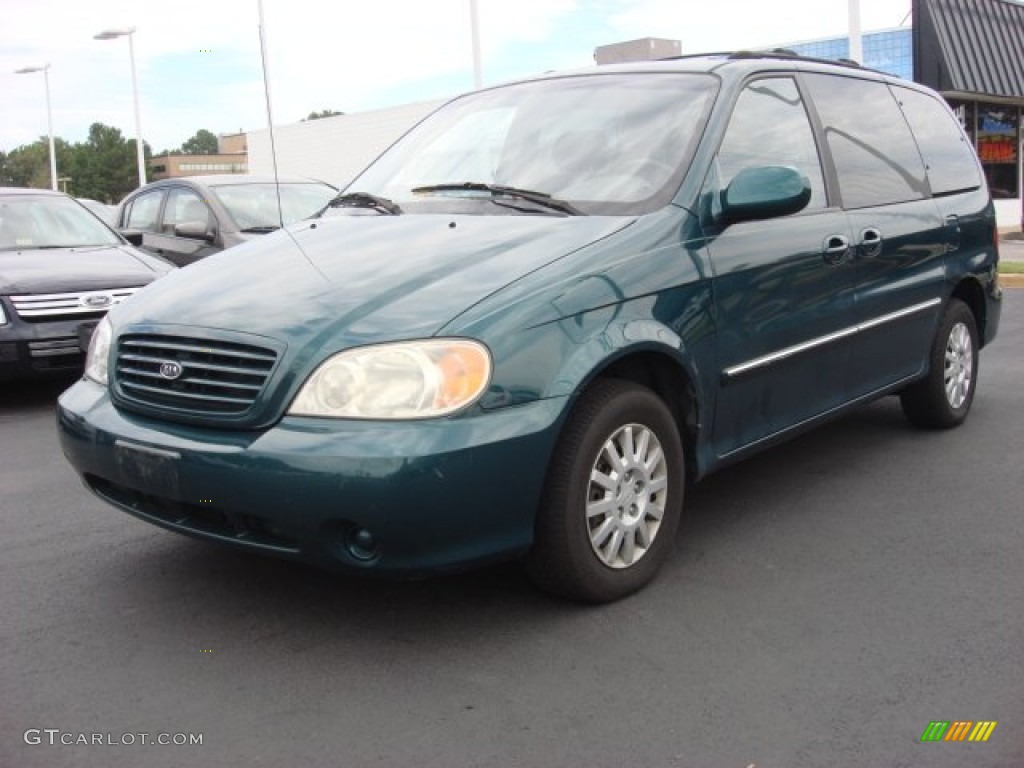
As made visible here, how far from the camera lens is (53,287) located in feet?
22.7

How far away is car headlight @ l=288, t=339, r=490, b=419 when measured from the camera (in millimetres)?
3018

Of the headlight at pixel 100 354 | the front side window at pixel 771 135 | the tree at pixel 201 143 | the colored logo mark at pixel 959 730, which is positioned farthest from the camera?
the tree at pixel 201 143

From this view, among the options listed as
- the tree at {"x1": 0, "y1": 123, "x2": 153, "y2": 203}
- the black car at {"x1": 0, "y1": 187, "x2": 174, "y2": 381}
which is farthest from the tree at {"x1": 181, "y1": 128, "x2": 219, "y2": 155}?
the black car at {"x1": 0, "y1": 187, "x2": 174, "y2": 381}

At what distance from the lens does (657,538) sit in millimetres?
3650

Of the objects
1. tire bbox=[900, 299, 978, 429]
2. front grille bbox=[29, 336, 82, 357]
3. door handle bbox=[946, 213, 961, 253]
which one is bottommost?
tire bbox=[900, 299, 978, 429]

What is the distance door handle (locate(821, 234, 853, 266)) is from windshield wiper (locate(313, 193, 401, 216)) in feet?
5.73

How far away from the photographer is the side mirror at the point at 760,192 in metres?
3.86

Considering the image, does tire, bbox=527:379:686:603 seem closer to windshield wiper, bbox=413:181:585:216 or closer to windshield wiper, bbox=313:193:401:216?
windshield wiper, bbox=413:181:585:216

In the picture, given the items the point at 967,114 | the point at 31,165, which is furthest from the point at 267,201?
the point at 31,165

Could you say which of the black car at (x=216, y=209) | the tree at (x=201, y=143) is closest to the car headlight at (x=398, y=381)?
the black car at (x=216, y=209)

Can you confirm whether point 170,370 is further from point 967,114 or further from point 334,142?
point 334,142

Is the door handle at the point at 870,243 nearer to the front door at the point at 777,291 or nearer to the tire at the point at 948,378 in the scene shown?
the front door at the point at 777,291

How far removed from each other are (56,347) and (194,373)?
403 centimetres

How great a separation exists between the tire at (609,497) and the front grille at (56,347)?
458 centimetres
